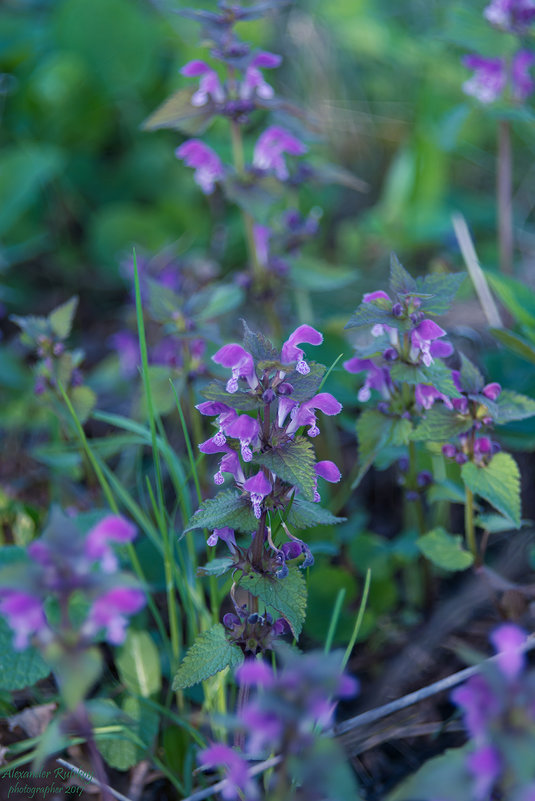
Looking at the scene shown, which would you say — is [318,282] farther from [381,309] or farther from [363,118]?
[363,118]

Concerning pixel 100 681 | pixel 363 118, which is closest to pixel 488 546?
pixel 100 681

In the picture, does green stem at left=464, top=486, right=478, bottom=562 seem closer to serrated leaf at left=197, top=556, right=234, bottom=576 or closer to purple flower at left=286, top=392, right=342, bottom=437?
purple flower at left=286, top=392, right=342, bottom=437

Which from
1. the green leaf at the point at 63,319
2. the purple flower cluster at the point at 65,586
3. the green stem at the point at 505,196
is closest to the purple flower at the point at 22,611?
the purple flower cluster at the point at 65,586

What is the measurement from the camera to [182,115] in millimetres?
2488

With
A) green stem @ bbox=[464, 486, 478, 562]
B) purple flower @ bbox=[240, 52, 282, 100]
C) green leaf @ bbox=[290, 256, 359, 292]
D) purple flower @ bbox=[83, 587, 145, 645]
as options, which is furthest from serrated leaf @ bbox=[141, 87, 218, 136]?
purple flower @ bbox=[83, 587, 145, 645]

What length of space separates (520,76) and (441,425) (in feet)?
6.79

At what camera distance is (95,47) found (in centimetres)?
452

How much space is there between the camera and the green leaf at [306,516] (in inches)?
60.8

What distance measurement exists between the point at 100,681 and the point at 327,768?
1266 mm

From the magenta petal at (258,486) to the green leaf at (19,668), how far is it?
789 millimetres

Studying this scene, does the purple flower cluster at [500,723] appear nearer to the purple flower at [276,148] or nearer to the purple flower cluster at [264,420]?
the purple flower cluster at [264,420]

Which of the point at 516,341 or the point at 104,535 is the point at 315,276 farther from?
the point at 104,535

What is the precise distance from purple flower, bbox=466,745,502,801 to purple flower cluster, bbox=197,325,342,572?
0.60 metres

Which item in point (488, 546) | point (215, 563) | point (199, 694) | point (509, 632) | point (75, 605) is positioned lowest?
point (488, 546)
